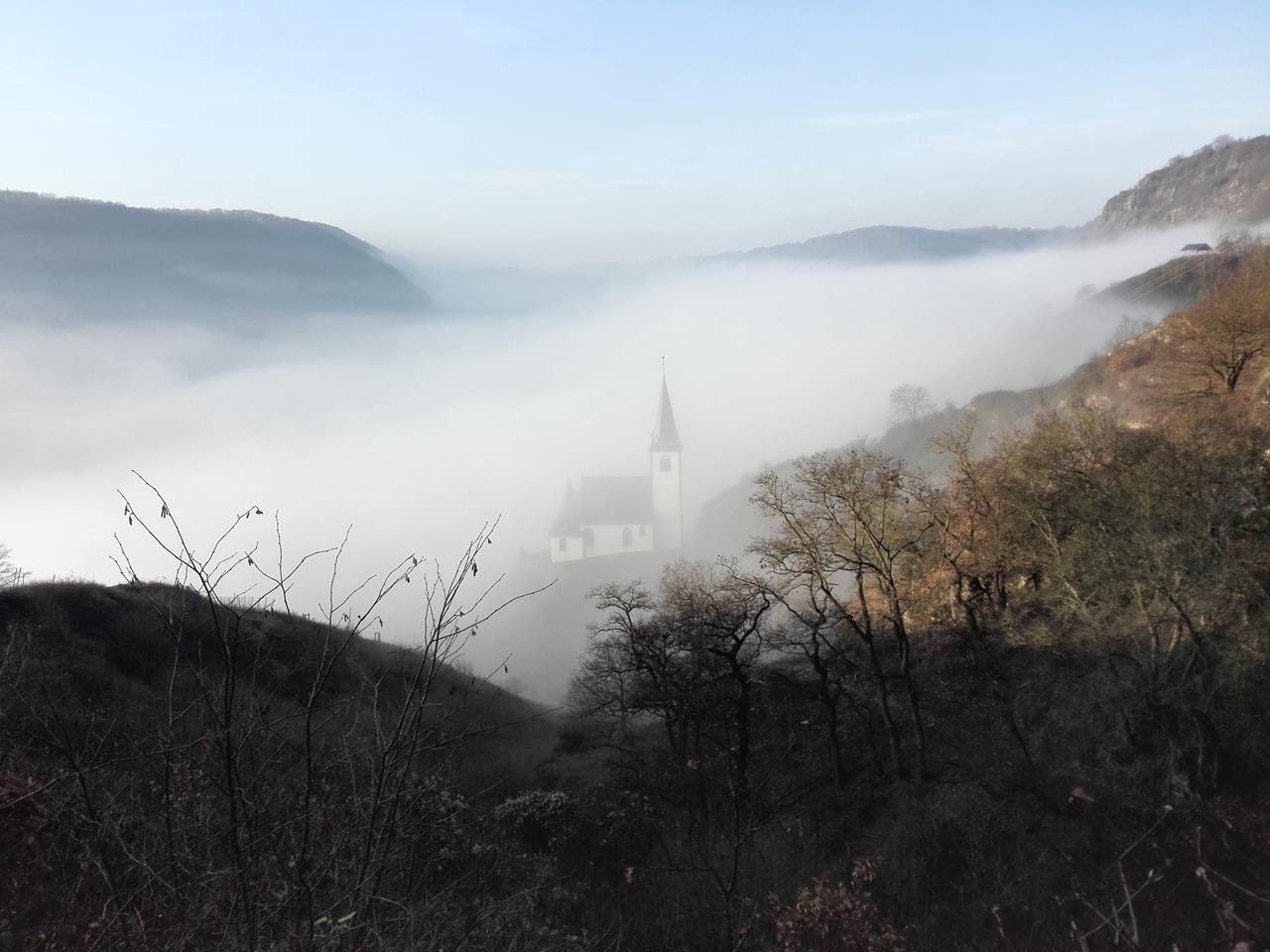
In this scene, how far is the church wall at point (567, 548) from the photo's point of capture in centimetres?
8906

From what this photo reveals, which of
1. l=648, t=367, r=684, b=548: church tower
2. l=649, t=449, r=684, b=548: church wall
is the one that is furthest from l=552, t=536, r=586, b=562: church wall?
l=648, t=367, r=684, b=548: church tower

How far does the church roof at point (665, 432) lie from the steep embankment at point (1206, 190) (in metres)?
84.0

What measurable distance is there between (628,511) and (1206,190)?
11641cm

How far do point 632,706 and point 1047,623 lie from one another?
10.1 metres

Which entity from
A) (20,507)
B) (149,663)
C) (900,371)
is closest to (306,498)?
(20,507)

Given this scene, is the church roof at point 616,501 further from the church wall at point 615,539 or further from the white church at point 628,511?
the church wall at point 615,539

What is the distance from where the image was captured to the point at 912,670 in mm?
21703

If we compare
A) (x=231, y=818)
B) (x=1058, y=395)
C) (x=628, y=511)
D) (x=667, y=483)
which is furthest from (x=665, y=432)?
(x=231, y=818)

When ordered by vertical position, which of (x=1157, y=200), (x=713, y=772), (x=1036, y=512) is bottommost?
(x=713, y=772)

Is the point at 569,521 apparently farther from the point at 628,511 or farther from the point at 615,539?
the point at 628,511

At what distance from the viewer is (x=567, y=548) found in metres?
89.4

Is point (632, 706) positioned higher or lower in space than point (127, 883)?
lower

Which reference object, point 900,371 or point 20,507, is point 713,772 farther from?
point 20,507

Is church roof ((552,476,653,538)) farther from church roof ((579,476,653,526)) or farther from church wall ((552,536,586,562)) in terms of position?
church wall ((552,536,586,562))
